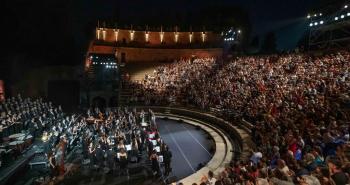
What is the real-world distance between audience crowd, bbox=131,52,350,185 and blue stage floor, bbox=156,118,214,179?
9.85 ft

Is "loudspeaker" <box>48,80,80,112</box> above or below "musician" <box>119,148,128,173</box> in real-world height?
above

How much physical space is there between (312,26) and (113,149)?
18.9 meters

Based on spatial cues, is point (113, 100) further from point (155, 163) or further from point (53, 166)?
point (155, 163)

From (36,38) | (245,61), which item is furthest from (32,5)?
(245,61)

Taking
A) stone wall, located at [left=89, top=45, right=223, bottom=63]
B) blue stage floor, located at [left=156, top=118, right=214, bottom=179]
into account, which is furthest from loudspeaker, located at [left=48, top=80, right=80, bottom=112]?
blue stage floor, located at [left=156, top=118, right=214, bottom=179]

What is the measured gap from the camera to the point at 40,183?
1320cm

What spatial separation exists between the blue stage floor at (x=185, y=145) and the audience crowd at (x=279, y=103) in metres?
3.00

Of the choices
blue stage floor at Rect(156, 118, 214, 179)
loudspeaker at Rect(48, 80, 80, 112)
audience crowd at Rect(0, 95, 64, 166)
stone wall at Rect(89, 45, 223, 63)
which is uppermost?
stone wall at Rect(89, 45, 223, 63)

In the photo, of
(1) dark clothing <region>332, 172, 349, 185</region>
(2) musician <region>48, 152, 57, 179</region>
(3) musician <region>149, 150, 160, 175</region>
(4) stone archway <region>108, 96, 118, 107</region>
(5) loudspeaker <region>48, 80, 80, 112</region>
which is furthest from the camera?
(5) loudspeaker <region>48, 80, 80, 112</region>

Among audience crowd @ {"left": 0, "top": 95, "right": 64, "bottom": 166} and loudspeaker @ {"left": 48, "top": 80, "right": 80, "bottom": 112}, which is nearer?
audience crowd @ {"left": 0, "top": 95, "right": 64, "bottom": 166}

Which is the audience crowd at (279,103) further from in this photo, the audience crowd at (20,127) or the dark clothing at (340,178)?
the audience crowd at (20,127)

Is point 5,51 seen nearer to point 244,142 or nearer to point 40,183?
point 40,183

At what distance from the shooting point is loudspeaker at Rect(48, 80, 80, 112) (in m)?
37.8

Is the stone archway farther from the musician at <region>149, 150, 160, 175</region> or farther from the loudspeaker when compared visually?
the musician at <region>149, 150, 160, 175</region>
